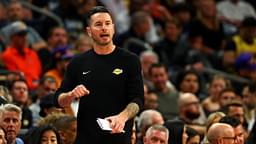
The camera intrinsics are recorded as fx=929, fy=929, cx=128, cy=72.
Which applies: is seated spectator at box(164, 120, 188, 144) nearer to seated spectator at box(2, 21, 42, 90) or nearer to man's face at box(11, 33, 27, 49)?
seated spectator at box(2, 21, 42, 90)

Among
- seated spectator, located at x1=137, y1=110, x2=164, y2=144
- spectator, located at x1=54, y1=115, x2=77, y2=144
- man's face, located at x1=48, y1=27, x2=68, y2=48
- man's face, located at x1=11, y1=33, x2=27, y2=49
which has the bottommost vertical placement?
spectator, located at x1=54, y1=115, x2=77, y2=144

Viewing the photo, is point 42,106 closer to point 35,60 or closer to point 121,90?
point 35,60

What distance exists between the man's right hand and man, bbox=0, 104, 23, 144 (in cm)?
185

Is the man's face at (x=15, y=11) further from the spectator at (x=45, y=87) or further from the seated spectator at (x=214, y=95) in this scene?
the seated spectator at (x=214, y=95)

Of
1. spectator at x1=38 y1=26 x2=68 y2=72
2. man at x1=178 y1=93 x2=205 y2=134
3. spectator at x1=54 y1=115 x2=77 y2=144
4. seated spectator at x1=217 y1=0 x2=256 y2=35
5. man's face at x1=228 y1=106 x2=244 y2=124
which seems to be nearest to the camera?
spectator at x1=54 y1=115 x2=77 y2=144

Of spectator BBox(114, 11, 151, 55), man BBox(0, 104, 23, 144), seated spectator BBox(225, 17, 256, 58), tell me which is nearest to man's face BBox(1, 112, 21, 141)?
man BBox(0, 104, 23, 144)

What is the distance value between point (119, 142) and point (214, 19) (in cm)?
957

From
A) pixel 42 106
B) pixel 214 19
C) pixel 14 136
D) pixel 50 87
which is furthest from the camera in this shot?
pixel 214 19

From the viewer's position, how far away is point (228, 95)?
13.5 metres

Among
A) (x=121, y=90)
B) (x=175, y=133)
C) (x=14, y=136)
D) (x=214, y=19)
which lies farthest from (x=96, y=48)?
(x=214, y=19)

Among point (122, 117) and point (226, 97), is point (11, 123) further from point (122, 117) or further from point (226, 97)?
point (226, 97)

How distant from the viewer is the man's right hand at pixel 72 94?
729 cm

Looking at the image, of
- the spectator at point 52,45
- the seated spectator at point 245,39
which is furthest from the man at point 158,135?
the seated spectator at point 245,39

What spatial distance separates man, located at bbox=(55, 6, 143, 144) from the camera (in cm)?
760
